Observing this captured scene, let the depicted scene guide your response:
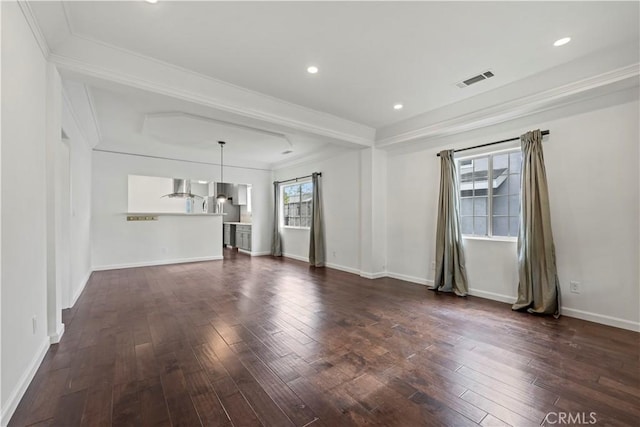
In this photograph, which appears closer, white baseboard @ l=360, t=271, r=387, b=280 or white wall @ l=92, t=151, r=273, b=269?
white baseboard @ l=360, t=271, r=387, b=280

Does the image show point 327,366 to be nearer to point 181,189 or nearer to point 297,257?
point 297,257

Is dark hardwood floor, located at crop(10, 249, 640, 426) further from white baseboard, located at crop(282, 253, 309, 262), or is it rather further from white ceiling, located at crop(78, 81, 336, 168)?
white baseboard, located at crop(282, 253, 309, 262)

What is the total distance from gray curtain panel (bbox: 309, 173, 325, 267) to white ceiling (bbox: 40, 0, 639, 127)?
3482 millimetres

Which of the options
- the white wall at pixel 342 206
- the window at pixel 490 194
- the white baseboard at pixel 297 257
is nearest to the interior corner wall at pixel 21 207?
the white wall at pixel 342 206

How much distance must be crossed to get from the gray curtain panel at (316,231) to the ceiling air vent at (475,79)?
12.7ft

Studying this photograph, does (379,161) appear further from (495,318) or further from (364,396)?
(364,396)

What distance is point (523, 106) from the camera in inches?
134

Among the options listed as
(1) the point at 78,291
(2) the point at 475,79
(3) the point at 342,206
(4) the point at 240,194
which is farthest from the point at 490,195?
(4) the point at 240,194

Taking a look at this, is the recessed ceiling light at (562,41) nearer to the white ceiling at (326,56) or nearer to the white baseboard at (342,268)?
the white ceiling at (326,56)

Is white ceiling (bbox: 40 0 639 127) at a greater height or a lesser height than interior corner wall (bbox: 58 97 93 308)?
greater

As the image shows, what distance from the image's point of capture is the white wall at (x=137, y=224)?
5961 mm

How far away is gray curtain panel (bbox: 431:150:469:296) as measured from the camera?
4266mm

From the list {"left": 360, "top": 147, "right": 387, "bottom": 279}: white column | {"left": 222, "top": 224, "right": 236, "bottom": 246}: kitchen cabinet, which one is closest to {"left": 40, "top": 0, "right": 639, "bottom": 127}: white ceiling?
{"left": 360, "top": 147, "right": 387, "bottom": 279}: white column

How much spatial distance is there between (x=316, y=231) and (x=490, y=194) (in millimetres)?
3760
